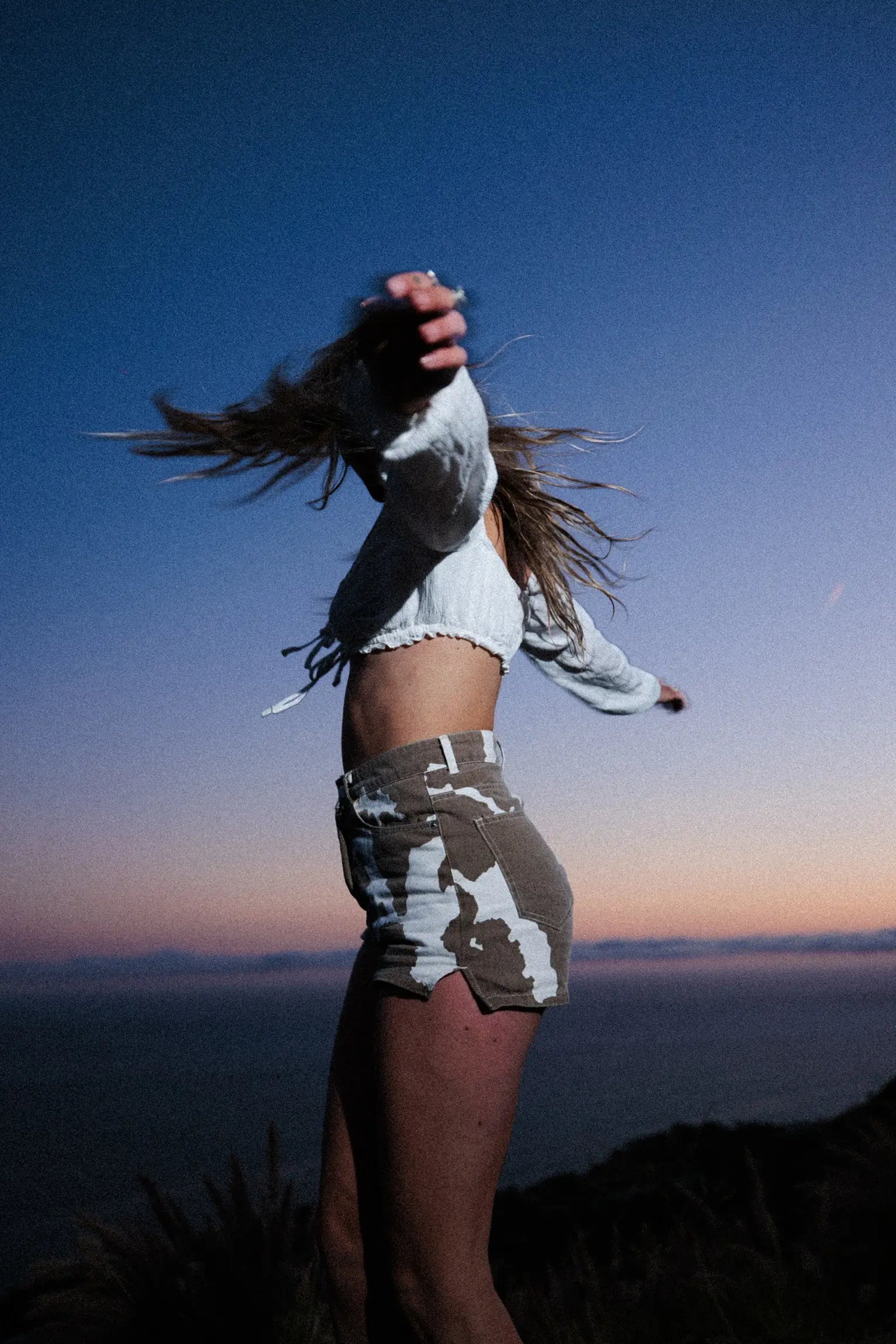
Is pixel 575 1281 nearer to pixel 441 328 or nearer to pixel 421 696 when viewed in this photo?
pixel 421 696

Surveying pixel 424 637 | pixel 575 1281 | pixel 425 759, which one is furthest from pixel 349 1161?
pixel 575 1281

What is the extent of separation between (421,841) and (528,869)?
0.55 ft

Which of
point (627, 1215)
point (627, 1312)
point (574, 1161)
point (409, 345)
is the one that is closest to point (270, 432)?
point (409, 345)

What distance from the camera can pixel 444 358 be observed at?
1.26 m

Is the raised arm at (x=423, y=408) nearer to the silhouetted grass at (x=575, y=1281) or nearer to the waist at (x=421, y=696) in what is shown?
the waist at (x=421, y=696)

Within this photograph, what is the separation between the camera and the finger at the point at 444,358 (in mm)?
1254

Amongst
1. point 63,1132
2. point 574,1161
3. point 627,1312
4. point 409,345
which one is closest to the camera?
point 409,345

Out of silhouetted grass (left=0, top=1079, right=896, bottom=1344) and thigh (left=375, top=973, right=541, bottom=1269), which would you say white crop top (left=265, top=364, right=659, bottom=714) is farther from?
silhouetted grass (left=0, top=1079, right=896, bottom=1344)

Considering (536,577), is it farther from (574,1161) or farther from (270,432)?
(574,1161)

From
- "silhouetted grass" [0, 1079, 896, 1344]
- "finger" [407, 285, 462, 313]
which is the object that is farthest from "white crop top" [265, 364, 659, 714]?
"silhouetted grass" [0, 1079, 896, 1344]

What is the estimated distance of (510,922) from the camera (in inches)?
57.4

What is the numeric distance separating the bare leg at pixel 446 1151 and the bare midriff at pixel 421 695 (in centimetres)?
38

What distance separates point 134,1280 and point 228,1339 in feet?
1.16

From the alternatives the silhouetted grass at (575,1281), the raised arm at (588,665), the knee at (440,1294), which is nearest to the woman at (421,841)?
the knee at (440,1294)
